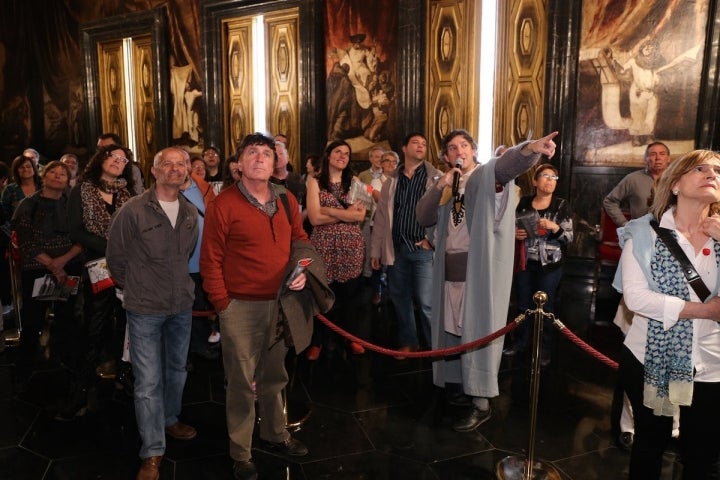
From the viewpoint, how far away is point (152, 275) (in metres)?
3.16

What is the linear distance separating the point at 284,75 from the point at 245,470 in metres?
9.75

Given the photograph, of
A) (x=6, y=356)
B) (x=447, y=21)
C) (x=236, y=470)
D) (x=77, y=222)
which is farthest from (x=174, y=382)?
(x=447, y=21)

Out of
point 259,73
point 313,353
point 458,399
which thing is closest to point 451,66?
point 259,73

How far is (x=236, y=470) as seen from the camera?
10.4 ft

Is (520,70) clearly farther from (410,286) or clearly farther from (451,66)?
(410,286)

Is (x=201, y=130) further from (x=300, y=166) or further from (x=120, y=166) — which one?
(x=120, y=166)

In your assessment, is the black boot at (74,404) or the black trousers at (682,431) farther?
the black boot at (74,404)

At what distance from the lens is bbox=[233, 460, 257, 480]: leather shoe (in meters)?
3.14

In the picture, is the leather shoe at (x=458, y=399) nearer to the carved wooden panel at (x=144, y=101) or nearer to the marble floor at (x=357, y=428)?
the marble floor at (x=357, y=428)

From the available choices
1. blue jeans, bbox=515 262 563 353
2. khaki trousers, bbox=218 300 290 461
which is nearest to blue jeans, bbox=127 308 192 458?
khaki trousers, bbox=218 300 290 461

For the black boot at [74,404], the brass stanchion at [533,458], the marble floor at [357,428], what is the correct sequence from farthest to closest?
the black boot at [74,404] → the marble floor at [357,428] → the brass stanchion at [533,458]

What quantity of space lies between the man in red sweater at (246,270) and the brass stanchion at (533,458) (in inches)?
50.1

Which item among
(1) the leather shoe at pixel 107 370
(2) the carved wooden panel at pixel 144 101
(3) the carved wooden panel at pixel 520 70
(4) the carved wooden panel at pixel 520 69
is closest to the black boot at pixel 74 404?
(1) the leather shoe at pixel 107 370

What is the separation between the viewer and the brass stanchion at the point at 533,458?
2973 mm
